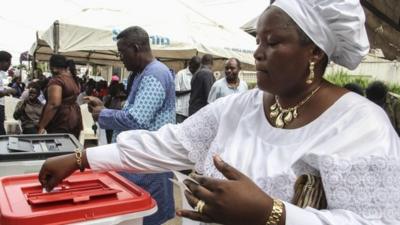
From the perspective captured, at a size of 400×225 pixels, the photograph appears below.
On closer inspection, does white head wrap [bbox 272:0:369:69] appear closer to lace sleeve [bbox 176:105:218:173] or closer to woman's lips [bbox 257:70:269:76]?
woman's lips [bbox 257:70:269:76]

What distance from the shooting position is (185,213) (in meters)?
0.91

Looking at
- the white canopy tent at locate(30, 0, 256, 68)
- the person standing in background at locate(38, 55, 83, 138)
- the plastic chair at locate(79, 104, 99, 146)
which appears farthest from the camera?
the plastic chair at locate(79, 104, 99, 146)

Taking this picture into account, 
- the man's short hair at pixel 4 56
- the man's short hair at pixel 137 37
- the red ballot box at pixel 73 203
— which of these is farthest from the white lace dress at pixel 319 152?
the man's short hair at pixel 4 56

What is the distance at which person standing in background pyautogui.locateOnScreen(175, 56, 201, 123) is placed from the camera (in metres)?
5.85

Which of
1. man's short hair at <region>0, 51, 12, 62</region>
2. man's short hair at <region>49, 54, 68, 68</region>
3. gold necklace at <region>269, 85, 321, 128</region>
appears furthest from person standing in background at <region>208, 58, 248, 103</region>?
gold necklace at <region>269, 85, 321, 128</region>

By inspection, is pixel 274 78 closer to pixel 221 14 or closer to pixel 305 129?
pixel 305 129

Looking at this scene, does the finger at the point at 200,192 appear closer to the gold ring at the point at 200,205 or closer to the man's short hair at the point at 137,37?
the gold ring at the point at 200,205

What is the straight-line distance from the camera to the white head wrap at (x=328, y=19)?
40.3 inches

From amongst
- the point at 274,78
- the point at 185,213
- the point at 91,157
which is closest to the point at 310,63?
the point at 274,78

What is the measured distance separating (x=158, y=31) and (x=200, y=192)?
5.18m

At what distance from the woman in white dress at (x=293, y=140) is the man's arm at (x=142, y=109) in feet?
2.95

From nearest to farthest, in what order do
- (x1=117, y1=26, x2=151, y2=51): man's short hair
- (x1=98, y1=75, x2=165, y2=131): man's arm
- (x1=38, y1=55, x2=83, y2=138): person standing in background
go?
(x1=98, y1=75, x2=165, y2=131): man's arm
(x1=117, y1=26, x2=151, y2=51): man's short hair
(x1=38, y1=55, x2=83, y2=138): person standing in background

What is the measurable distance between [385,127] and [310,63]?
257 millimetres

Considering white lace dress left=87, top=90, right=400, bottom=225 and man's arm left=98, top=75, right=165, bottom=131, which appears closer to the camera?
white lace dress left=87, top=90, right=400, bottom=225
